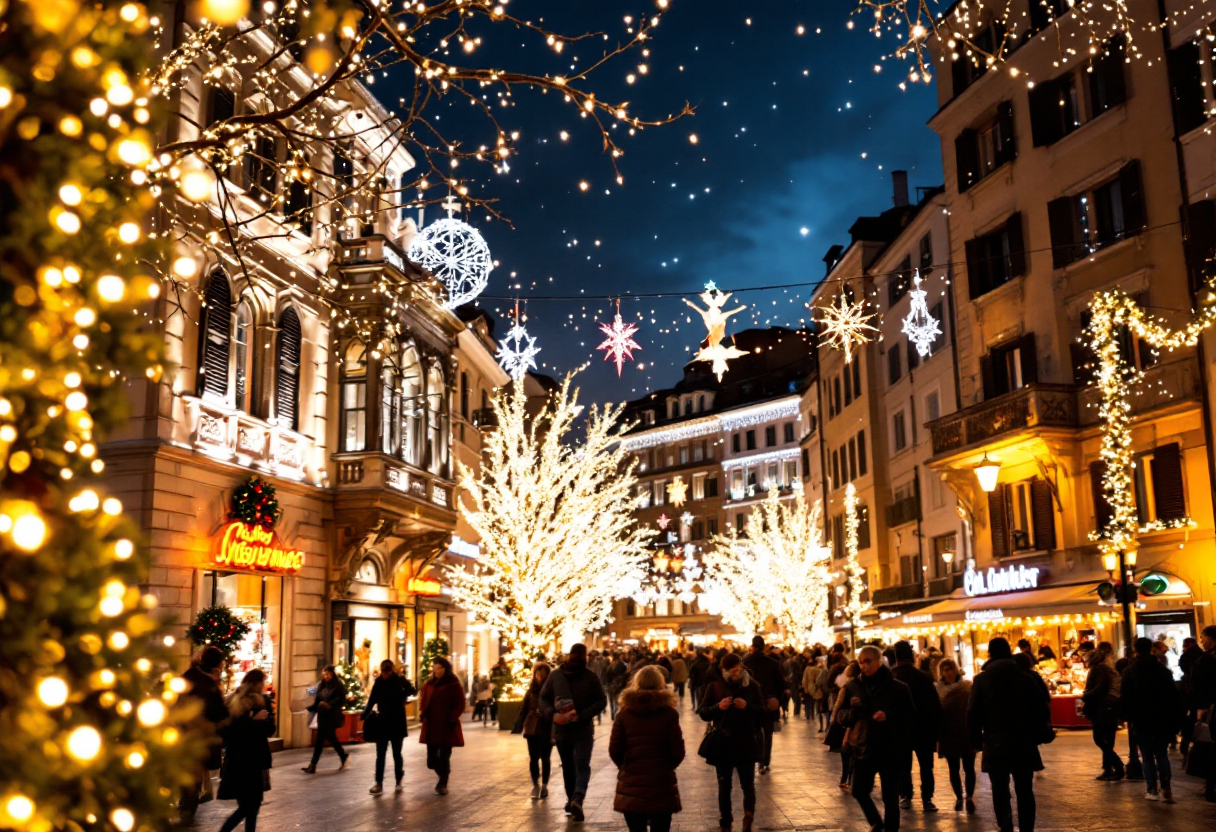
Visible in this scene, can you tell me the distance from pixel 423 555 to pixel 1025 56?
65.0 ft

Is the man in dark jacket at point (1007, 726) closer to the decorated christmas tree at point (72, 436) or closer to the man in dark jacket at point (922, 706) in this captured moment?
the man in dark jacket at point (922, 706)

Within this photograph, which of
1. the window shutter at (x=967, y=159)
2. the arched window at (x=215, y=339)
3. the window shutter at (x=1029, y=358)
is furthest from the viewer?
the window shutter at (x=967, y=159)

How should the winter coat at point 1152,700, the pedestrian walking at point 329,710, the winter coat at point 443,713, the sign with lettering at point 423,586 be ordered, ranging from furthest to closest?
the sign with lettering at point 423,586 → the pedestrian walking at point 329,710 → the winter coat at point 443,713 → the winter coat at point 1152,700

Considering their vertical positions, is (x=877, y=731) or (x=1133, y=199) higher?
(x=1133, y=199)

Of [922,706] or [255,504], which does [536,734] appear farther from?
[255,504]

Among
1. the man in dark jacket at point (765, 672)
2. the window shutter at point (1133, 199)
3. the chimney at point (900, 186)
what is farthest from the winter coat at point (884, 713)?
the chimney at point (900, 186)

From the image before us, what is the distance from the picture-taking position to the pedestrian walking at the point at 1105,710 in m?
15.2

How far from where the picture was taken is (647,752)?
8.83 m

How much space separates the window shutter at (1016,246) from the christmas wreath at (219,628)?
67.3ft

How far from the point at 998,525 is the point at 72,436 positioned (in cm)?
3127

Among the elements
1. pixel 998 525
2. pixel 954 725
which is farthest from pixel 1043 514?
pixel 954 725

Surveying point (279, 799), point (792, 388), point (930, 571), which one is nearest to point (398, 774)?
point (279, 799)

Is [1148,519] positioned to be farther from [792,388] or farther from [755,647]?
[792,388]

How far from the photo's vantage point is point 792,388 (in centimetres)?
8662
